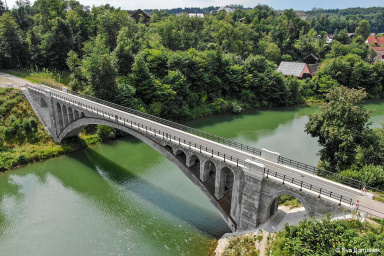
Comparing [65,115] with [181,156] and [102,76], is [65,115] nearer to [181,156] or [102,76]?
→ [102,76]

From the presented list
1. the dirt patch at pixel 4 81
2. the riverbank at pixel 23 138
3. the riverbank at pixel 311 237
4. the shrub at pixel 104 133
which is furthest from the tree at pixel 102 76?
the riverbank at pixel 311 237

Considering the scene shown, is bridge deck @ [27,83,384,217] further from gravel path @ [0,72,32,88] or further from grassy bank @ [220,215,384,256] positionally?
gravel path @ [0,72,32,88]

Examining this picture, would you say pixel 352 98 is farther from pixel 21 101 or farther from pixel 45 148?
pixel 21 101

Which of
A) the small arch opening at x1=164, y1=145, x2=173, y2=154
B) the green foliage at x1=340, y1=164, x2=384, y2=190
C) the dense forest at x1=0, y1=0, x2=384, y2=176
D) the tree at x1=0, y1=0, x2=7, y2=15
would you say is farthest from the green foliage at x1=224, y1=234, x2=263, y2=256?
the tree at x1=0, y1=0, x2=7, y2=15

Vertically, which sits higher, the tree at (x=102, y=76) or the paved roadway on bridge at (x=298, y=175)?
the tree at (x=102, y=76)

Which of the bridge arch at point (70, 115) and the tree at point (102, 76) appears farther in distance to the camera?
the tree at point (102, 76)

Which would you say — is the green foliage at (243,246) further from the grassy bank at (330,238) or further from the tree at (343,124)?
the tree at (343,124)

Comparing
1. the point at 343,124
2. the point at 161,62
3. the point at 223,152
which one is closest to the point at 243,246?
the point at 223,152
